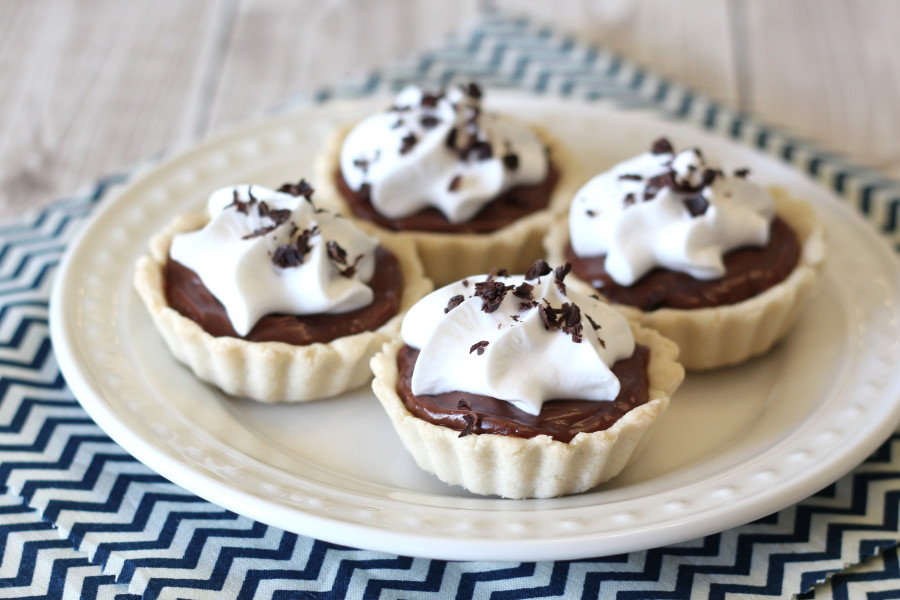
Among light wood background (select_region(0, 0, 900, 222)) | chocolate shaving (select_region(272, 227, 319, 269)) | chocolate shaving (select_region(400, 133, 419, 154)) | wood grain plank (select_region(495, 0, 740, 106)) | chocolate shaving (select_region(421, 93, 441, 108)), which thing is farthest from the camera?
wood grain plank (select_region(495, 0, 740, 106))

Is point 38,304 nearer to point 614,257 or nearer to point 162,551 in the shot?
point 162,551

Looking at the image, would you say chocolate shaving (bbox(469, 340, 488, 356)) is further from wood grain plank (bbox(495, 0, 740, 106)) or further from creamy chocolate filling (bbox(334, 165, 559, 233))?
wood grain plank (bbox(495, 0, 740, 106))

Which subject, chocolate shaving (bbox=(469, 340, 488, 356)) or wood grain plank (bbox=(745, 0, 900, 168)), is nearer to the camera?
chocolate shaving (bbox=(469, 340, 488, 356))

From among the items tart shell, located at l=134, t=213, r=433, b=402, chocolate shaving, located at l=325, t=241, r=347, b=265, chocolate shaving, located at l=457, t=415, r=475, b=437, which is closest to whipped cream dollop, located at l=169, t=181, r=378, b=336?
chocolate shaving, located at l=325, t=241, r=347, b=265

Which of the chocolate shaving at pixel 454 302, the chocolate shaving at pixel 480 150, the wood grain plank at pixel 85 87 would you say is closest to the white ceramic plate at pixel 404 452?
the chocolate shaving at pixel 454 302

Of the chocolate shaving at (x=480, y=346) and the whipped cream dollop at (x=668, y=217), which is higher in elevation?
the whipped cream dollop at (x=668, y=217)

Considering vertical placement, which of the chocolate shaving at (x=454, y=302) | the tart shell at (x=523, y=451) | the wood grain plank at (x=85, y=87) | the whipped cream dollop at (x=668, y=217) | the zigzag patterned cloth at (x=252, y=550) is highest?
the wood grain plank at (x=85, y=87)

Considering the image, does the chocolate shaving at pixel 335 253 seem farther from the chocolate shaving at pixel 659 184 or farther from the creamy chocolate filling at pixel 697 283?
the chocolate shaving at pixel 659 184

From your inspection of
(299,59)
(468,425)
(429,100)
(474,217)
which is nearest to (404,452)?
(468,425)
